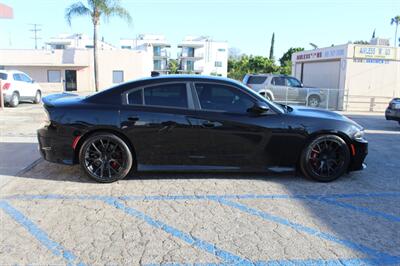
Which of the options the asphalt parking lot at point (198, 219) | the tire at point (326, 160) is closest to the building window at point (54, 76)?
the asphalt parking lot at point (198, 219)

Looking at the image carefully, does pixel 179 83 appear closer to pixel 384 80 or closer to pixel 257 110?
pixel 257 110

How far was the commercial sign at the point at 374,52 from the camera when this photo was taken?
2030 cm

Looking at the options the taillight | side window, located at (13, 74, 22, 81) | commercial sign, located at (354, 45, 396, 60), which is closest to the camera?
the taillight

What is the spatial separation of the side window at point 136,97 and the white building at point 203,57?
72.3 m

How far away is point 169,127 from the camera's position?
5.37 metres

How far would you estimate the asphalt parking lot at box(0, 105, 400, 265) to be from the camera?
3412 mm

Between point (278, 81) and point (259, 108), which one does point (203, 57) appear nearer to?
point (278, 81)

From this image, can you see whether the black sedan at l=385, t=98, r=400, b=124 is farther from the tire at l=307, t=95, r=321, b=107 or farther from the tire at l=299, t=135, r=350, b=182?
the tire at l=299, t=135, r=350, b=182

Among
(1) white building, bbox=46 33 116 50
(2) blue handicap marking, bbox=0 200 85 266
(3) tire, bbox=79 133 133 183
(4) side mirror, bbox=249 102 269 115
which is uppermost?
(1) white building, bbox=46 33 116 50

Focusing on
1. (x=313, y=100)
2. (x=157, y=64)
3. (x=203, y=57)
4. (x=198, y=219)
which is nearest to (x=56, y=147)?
(x=198, y=219)

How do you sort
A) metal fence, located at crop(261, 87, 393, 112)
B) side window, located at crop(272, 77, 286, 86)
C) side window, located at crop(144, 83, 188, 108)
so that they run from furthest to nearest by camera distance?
metal fence, located at crop(261, 87, 393, 112)
side window, located at crop(272, 77, 286, 86)
side window, located at crop(144, 83, 188, 108)

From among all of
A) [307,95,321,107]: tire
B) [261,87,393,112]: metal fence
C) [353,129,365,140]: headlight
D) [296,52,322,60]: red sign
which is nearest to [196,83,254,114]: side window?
[353,129,365,140]: headlight

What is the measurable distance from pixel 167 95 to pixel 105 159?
1314 mm

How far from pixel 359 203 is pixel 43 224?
12.6ft
